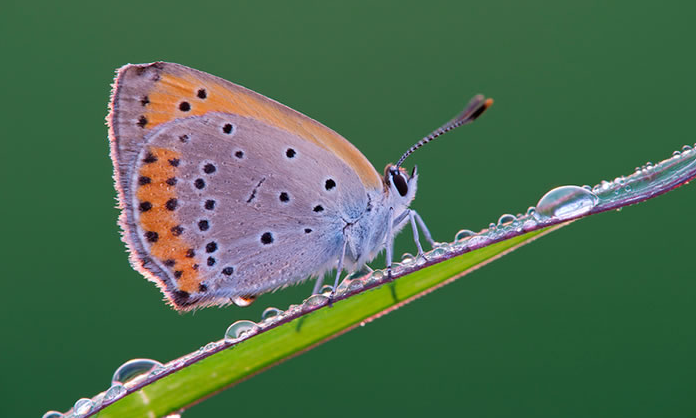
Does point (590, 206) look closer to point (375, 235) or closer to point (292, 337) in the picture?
point (292, 337)

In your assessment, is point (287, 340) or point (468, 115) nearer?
point (287, 340)

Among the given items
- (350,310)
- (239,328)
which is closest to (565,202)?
(350,310)

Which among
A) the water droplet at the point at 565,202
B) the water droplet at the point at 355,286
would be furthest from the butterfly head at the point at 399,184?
the water droplet at the point at 565,202

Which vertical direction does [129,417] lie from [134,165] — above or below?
below

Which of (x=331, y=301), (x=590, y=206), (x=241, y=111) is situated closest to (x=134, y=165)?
(x=241, y=111)

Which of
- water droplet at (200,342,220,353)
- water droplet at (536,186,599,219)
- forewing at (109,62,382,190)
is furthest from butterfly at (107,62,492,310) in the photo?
water droplet at (200,342,220,353)

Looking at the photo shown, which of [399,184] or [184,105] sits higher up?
[184,105]

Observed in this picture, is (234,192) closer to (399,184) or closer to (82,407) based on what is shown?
(399,184)

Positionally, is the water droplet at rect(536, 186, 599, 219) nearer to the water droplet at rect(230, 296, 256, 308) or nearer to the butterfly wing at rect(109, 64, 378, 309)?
the butterfly wing at rect(109, 64, 378, 309)
